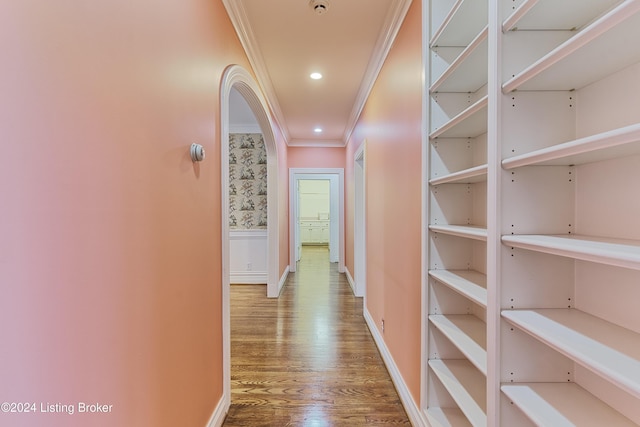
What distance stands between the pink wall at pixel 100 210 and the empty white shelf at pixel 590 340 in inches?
45.0

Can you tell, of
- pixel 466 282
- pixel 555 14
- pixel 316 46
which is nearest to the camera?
pixel 555 14

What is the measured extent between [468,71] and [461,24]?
23 centimetres

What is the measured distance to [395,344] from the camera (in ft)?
7.11

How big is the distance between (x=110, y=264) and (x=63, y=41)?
1.82 feet

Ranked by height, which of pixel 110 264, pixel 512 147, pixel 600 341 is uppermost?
pixel 512 147

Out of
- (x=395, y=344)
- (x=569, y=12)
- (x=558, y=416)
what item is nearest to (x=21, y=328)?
(x=558, y=416)

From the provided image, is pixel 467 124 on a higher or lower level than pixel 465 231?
higher

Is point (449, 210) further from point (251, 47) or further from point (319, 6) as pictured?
point (251, 47)

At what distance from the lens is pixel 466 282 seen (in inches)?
49.7

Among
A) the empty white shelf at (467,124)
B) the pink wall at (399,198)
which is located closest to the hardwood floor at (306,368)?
the pink wall at (399,198)

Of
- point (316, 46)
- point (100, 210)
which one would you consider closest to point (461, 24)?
point (316, 46)

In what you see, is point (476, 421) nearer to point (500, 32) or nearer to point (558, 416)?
point (558, 416)

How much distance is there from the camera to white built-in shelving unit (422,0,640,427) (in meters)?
0.68

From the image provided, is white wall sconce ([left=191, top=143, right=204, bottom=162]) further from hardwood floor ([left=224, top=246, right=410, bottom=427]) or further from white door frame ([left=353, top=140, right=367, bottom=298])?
white door frame ([left=353, top=140, right=367, bottom=298])
